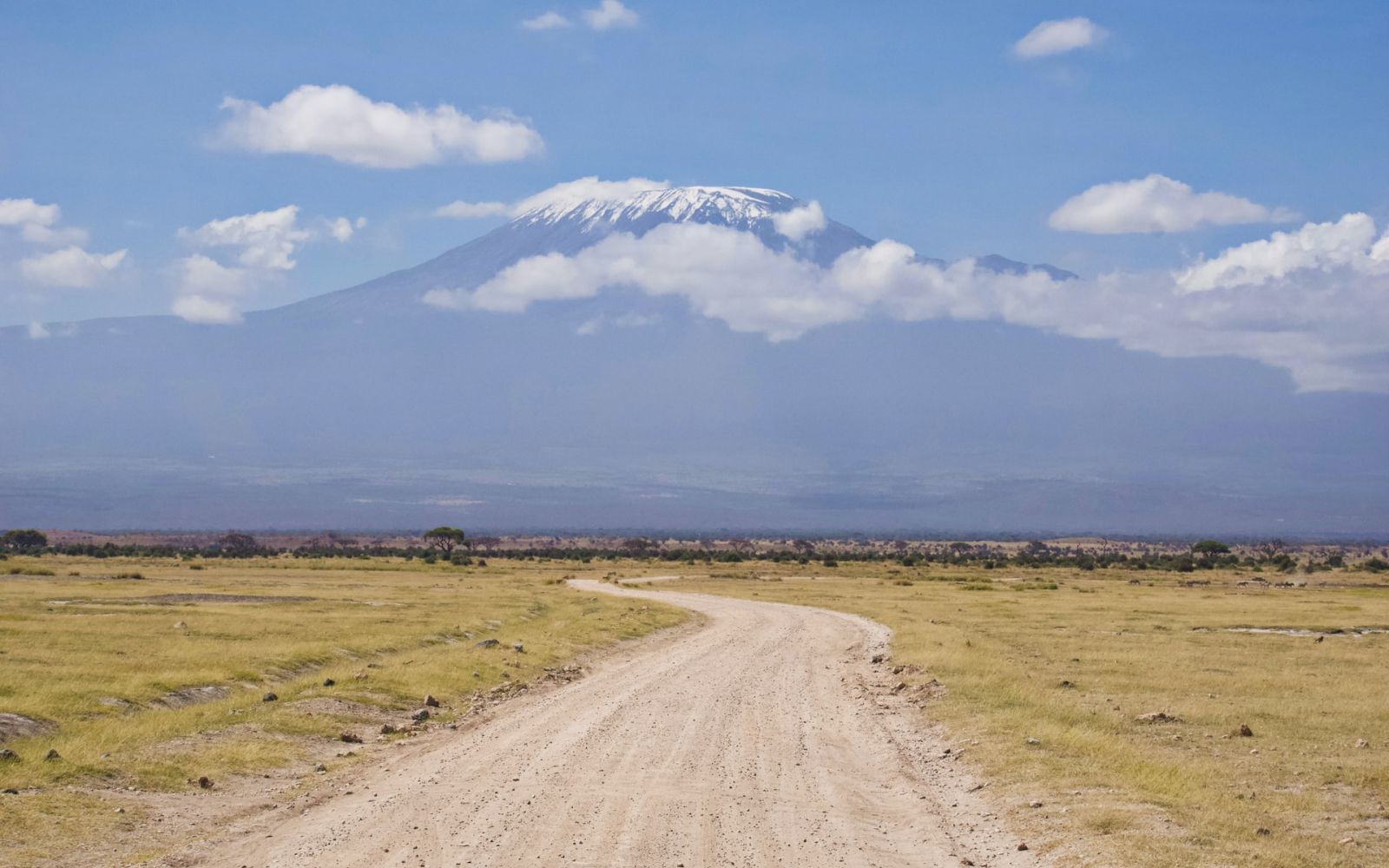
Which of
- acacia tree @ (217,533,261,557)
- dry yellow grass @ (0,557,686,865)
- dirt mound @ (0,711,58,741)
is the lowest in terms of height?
acacia tree @ (217,533,261,557)

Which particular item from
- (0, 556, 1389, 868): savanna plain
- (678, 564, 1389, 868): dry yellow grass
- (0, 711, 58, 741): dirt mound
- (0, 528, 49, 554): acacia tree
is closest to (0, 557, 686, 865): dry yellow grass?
(0, 556, 1389, 868): savanna plain

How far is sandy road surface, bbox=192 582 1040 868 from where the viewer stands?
11.8 m

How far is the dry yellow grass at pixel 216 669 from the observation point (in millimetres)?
15039

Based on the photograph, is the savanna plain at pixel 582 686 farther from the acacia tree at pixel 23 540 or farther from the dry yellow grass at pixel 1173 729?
the acacia tree at pixel 23 540

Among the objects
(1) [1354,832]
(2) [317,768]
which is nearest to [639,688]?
(2) [317,768]

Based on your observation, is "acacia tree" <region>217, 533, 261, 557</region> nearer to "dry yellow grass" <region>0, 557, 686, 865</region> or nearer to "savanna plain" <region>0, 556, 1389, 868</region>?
"dry yellow grass" <region>0, 557, 686, 865</region>

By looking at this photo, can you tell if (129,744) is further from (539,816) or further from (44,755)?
(539,816)

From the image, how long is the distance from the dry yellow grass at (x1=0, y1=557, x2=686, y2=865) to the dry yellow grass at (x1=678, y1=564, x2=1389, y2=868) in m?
10.2

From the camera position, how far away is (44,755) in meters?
15.5

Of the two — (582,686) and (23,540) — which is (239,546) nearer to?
(23,540)

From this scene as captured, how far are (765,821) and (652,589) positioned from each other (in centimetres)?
6038

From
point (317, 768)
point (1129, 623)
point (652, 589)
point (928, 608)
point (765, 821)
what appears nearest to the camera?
point (765, 821)

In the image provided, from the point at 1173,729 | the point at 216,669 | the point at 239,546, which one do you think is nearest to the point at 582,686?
the point at 216,669

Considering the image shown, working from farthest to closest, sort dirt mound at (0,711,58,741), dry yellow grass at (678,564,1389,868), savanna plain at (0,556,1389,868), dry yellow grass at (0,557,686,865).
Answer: dirt mound at (0,711,58,741) → dry yellow grass at (0,557,686,865) → savanna plain at (0,556,1389,868) → dry yellow grass at (678,564,1389,868)
